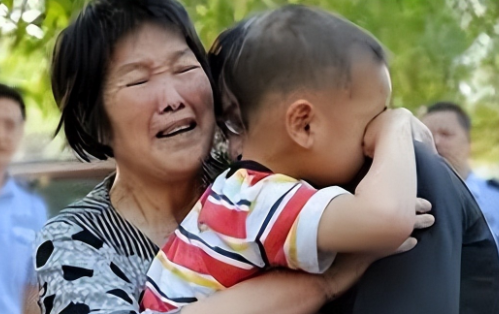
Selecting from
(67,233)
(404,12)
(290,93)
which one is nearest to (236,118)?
Answer: (290,93)

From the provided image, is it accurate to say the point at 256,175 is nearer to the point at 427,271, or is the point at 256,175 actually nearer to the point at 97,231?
the point at 427,271

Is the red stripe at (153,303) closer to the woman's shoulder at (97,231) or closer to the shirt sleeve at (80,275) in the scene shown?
the shirt sleeve at (80,275)

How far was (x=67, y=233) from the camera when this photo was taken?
1392 millimetres

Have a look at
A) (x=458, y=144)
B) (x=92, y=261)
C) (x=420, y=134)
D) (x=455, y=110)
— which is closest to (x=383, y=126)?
(x=420, y=134)

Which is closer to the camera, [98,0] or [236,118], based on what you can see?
[236,118]

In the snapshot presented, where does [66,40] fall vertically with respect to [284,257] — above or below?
above

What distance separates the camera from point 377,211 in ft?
3.47

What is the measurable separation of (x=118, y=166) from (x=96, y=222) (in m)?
0.15

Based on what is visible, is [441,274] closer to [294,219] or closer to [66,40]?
[294,219]

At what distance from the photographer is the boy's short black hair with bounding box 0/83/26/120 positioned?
11.9 feet

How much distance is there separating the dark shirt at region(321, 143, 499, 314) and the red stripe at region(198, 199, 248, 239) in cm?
16

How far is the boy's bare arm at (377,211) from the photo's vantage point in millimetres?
1059

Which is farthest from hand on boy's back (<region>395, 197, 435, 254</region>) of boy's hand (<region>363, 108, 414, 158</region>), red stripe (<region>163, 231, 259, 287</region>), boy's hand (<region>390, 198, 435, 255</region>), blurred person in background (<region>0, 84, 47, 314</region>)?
blurred person in background (<region>0, 84, 47, 314</region>)

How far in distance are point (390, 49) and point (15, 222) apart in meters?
1.57
